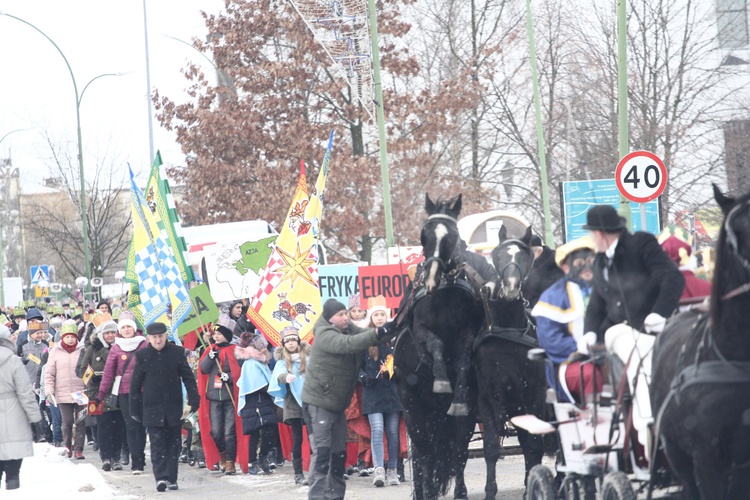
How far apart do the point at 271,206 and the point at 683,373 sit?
22266 mm

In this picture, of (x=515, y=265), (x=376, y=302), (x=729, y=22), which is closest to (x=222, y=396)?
(x=376, y=302)

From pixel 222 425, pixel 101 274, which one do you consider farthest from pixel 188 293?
pixel 101 274

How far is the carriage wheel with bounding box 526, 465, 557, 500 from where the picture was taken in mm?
8545

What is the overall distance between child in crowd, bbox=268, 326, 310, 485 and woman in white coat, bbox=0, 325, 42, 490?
279 centimetres

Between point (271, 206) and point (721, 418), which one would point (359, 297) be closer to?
point (721, 418)

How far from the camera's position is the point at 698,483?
20.1ft

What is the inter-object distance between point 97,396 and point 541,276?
26.2 ft

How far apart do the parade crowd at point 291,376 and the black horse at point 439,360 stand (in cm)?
39

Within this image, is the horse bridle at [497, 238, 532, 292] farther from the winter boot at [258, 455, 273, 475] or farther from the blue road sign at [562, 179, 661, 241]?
the blue road sign at [562, 179, 661, 241]

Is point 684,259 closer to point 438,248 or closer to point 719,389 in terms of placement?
point 438,248

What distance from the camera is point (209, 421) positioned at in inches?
631

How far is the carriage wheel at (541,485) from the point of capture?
28.0 feet

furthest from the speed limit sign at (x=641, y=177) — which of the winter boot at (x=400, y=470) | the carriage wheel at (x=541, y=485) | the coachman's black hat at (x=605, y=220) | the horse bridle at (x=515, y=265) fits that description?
the coachman's black hat at (x=605, y=220)

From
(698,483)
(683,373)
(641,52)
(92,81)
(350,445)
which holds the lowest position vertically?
(350,445)
